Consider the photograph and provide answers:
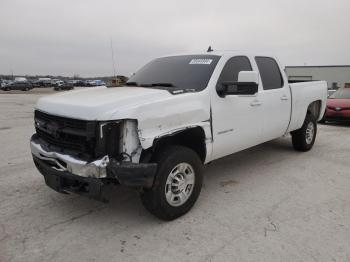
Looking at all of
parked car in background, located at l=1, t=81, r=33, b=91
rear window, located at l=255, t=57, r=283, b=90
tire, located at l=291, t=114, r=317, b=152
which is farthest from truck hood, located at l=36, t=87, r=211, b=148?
parked car in background, located at l=1, t=81, r=33, b=91

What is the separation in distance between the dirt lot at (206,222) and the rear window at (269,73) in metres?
1.42

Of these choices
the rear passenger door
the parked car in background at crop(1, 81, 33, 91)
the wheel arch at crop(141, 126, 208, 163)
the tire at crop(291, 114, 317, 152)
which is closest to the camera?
the wheel arch at crop(141, 126, 208, 163)

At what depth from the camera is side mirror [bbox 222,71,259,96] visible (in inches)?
161

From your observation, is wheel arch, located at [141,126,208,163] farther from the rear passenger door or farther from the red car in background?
the red car in background

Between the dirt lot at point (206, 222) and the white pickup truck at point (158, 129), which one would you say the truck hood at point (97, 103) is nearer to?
the white pickup truck at point (158, 129)

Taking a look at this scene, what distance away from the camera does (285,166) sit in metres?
5.86

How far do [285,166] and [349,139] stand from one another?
139 inches

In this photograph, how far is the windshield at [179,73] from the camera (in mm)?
4322

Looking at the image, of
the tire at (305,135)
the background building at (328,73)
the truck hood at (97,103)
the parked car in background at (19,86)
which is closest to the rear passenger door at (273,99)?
the tire at (305,135)

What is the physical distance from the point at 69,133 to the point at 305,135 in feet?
16.1

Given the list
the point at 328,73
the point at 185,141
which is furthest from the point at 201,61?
the point at 328,73

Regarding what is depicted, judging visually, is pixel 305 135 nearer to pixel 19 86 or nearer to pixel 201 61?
pixel 201 61

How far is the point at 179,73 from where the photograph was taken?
4.67 metres

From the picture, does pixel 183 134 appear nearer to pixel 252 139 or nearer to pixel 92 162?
pixel 92 162
